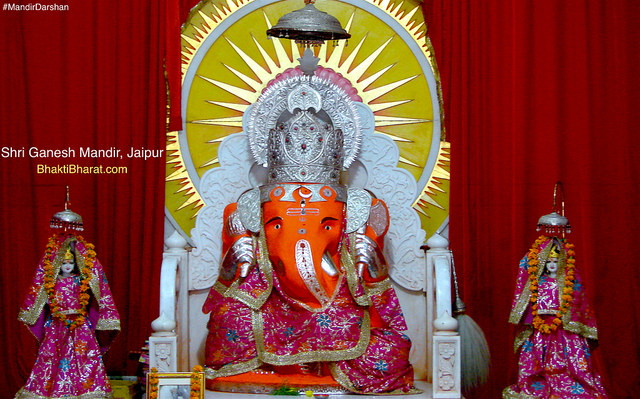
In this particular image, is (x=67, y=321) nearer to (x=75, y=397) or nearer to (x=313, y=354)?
(x=75, y=397)

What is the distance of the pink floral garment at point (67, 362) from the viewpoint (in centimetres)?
547

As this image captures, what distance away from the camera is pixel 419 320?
6.27 m

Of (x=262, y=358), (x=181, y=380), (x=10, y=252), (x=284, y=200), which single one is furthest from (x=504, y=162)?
(x=10, y=252)

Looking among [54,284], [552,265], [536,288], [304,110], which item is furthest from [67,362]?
[552,265]

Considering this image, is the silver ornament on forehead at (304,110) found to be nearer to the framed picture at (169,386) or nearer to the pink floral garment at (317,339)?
the pink floral garment at (317,339)

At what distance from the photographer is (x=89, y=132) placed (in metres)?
6.41

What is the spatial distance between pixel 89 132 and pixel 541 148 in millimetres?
2914

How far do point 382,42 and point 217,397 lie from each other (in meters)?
2.59

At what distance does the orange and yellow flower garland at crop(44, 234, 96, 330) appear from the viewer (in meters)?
5.54

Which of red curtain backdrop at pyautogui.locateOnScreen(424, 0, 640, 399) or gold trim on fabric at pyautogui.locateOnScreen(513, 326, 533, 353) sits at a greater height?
red curtain backdrop at pyautogui.locateOnScreen(424, 0, 640, 399)

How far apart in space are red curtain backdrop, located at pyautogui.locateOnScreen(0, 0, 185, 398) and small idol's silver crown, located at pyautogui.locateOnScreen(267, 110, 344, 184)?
829mm

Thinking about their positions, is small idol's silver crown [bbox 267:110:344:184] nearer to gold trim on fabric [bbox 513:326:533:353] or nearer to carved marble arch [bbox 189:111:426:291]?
carved marble arch [bbox 189:111:426:291]

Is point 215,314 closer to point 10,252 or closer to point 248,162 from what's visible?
point 248,162

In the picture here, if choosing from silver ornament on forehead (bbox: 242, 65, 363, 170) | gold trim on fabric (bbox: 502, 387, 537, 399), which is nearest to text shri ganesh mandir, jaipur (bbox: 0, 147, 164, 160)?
silver ornament on forehead (bbox: 242, 65, 363, 170)
